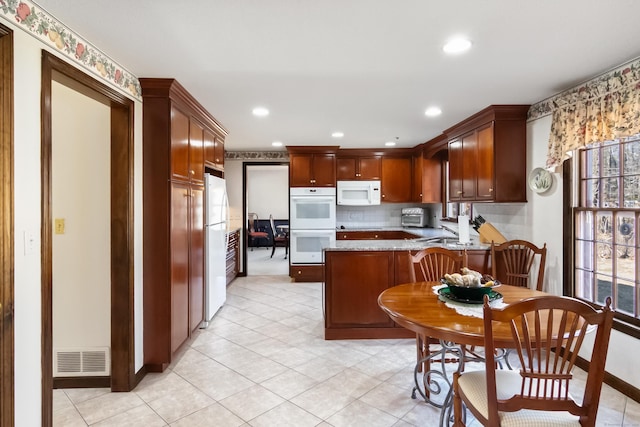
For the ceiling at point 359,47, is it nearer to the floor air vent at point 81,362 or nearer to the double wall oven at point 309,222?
the floor air vent at point 81,362

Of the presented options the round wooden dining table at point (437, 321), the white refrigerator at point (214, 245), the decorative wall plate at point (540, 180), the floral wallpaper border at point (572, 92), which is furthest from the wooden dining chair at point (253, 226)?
the round wooden dining table at point (437, 321)

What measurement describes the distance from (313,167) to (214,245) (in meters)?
2.32

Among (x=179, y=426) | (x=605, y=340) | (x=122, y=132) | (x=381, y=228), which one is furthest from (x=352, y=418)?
(x=381, y=228)

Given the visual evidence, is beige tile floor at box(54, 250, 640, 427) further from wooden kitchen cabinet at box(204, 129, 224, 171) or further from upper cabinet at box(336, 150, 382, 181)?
upper cabinet at box(336, 150, 382, 181)

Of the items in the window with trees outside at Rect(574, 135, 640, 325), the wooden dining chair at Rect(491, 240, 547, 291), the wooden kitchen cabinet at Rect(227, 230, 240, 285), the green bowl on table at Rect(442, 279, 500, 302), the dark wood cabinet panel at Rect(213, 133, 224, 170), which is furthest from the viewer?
the wooden kitchen cabinet at Rect(227, 230, 240, 285)

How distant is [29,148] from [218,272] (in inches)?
96.6

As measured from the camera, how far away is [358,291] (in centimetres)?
321

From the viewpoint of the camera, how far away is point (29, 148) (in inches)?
60.5

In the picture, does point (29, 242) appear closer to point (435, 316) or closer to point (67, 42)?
point (67, 42)

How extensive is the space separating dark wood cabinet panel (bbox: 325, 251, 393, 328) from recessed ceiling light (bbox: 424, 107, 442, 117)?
1.57 m

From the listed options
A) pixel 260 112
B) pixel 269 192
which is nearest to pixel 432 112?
pixel 260 112

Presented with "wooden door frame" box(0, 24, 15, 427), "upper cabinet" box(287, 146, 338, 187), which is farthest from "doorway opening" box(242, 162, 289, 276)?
"wooden door frame" box(0, 24, 15, 427)

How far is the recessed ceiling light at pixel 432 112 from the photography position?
10.8 ft

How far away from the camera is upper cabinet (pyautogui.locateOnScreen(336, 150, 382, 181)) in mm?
5625
